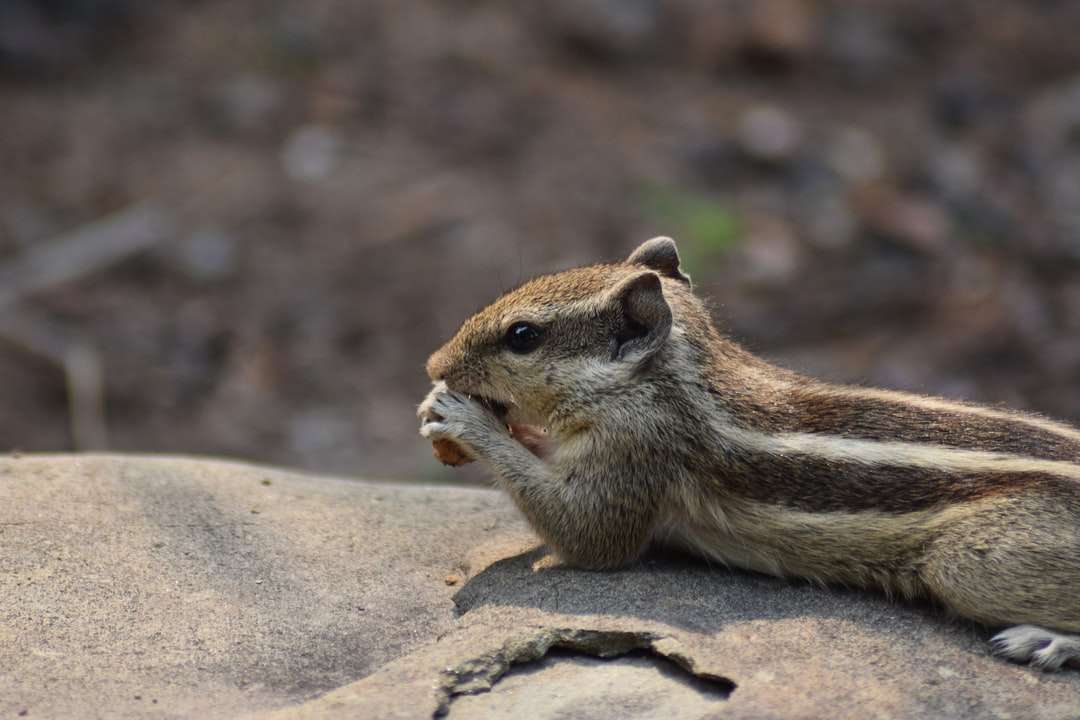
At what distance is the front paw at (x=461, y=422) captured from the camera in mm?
5699

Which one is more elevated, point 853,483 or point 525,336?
point 525,336

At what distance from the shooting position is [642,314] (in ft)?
18.5

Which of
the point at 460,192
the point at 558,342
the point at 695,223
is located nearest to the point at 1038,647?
the point at 558,342

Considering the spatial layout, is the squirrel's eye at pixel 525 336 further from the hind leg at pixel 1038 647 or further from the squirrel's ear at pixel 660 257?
the hind leg at pixel 1038 647

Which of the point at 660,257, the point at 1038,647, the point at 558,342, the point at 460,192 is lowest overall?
the point at 1038,647

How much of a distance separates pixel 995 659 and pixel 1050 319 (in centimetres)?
697

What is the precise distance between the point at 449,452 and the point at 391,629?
103 cm

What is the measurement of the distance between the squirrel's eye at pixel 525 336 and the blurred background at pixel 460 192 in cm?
489

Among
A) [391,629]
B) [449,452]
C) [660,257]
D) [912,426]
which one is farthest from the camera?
[660,257]

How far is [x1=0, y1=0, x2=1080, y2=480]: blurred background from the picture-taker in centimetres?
1109

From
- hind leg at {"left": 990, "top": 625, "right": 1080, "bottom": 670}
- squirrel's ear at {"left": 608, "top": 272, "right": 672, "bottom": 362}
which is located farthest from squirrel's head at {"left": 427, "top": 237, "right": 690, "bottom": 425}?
hind leg at {"left": 990, "top": 625, "right": 1080, "bottom": 670}

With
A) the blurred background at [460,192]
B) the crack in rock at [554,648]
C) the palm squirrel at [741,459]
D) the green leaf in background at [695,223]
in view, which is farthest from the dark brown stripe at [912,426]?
the green leaf in background at [695,223]

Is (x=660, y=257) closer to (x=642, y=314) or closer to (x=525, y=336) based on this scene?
(x=642, y=314)

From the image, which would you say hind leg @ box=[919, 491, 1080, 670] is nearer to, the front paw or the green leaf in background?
the front paw
